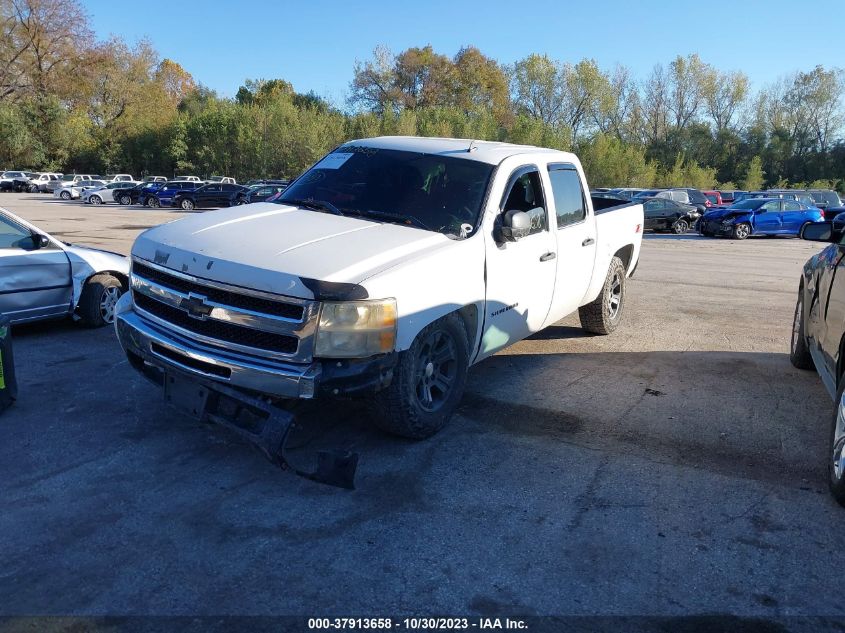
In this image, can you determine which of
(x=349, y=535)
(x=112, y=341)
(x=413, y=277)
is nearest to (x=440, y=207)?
(x=413, y=277)

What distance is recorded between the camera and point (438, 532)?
11.7 feet

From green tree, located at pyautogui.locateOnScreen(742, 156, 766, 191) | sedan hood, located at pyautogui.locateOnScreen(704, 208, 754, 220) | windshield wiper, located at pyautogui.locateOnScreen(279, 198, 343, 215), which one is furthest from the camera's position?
green tree, located at pyautogui.locateOnScreen(742, 156, 766, 191)

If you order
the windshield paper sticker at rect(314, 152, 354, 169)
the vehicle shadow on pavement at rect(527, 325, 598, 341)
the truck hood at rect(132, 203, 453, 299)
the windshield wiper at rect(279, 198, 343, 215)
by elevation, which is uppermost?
the windshield paper sticker at rect(314, 152, 354, 169)

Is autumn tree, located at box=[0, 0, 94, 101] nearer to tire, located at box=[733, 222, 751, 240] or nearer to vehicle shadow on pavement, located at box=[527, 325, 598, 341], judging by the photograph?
tire, located at box=[733, 222, 751, 240]

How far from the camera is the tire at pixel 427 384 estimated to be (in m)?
4.30

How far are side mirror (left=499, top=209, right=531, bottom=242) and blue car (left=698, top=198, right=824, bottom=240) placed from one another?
22.8 m

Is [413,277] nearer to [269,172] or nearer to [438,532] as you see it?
[438,532]

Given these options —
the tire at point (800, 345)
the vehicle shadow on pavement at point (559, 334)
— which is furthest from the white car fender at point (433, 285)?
the tire at point (800, 345)

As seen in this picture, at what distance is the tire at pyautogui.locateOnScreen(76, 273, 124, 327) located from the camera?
7676 mm

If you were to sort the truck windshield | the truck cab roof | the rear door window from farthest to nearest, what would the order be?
the rear door window
the truck cab roof
the truck windshield

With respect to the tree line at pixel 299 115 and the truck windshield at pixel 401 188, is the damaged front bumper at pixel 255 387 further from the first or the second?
the tree line at pixel 299 115

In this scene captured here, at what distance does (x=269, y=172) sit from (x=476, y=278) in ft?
200

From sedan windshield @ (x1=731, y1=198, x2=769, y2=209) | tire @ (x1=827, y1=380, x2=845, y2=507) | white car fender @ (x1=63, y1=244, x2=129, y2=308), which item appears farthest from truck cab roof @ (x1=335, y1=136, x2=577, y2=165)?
sedan windshield @ (x1=731, y1=198, x2=769, y2=209)

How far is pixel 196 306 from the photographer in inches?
165
